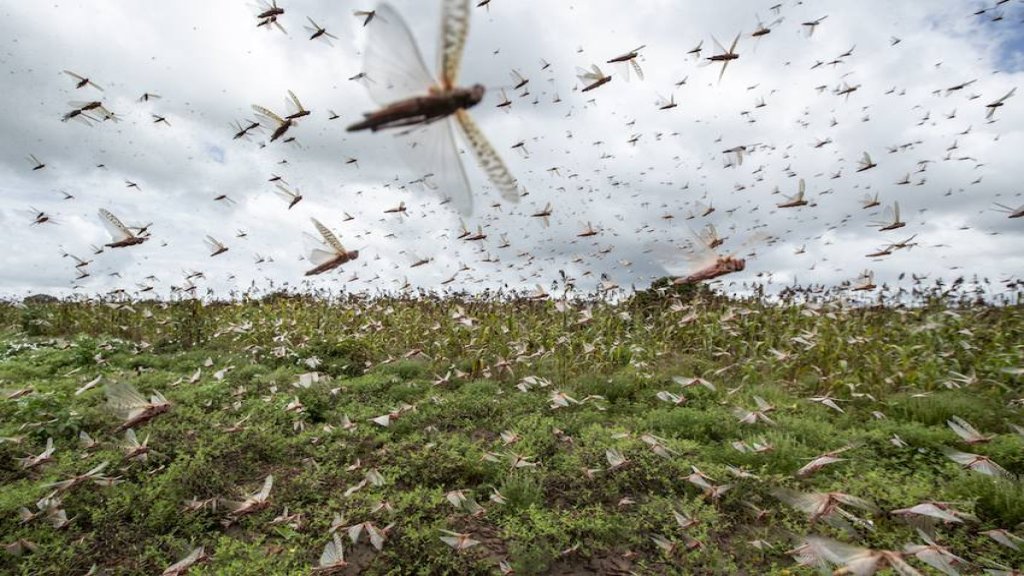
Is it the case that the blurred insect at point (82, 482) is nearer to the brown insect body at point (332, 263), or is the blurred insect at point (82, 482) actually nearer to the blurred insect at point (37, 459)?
the blurred insect at point (37, 459)

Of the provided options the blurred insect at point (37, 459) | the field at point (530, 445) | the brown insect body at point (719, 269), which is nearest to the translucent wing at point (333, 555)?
the field at point (530, 445)

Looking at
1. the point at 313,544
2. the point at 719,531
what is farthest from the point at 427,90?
the point at 719,531

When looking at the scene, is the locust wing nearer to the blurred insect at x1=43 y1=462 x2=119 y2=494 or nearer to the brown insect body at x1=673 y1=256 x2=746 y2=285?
the blurred insect at x1=43 y1=462 x2=119 y2=494

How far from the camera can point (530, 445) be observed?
5043mm

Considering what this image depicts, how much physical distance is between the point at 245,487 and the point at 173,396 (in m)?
2.55

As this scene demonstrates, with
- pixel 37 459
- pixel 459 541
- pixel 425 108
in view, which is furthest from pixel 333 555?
pixel 425 108

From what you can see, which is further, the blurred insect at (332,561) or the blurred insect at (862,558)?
the blurred insect at (332,561)

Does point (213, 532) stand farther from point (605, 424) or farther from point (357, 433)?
point (605, 424)

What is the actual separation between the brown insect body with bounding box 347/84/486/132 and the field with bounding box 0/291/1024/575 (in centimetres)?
262

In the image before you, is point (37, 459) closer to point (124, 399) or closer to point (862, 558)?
point (124, 399)

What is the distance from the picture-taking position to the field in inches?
144

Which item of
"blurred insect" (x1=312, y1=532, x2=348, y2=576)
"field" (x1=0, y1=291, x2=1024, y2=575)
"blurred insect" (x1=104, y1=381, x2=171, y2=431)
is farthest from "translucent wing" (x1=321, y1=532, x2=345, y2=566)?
"blurred insect" (x1=104, y1=381, x2=171, y2=431)

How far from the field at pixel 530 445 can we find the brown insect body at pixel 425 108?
103 inches

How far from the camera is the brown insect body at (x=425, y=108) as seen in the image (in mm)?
705
